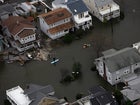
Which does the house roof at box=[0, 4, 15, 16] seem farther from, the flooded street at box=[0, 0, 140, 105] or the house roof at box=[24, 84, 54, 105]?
the house roof at box=[24, 84, 54, 105]

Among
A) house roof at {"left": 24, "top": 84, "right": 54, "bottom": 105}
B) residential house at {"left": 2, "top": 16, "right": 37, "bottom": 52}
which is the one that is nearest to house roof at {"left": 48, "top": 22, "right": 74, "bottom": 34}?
residential house at {"left": 2, "top": 16, "right": 37, "bottom": 52}

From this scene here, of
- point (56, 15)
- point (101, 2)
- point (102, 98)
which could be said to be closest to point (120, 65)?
point (102, 98)

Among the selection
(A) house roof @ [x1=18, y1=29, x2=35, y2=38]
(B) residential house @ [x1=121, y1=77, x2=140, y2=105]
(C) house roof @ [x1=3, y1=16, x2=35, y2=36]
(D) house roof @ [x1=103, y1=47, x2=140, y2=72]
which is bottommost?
(B) residential house @ [x1=121, y1=77, x2=140, y2=105]

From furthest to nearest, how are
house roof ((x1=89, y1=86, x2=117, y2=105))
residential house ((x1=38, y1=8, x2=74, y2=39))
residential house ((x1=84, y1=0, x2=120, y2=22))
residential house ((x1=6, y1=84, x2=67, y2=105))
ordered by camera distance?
residential house ((x1=84, y1=0, x2=120, y2=22))
residential house ((x1=38, y1=8, x2=74, y2=39))
residential house ((x1=6, y1=84, x2=67, y2=105))
house roof ((x1=89, y1=86, x2=117, y2=105))

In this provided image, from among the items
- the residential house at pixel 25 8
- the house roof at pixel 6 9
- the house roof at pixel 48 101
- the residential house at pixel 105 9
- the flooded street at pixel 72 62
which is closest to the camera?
the house roof at pixel 48 101

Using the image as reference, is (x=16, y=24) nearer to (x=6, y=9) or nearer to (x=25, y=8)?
(x=6, y=9)

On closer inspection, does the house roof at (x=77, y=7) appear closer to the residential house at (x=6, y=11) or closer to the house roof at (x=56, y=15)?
the house roof at (x=56, y=15)

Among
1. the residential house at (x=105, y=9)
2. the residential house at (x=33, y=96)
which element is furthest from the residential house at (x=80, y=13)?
the residential house at (x=33, y=96)
